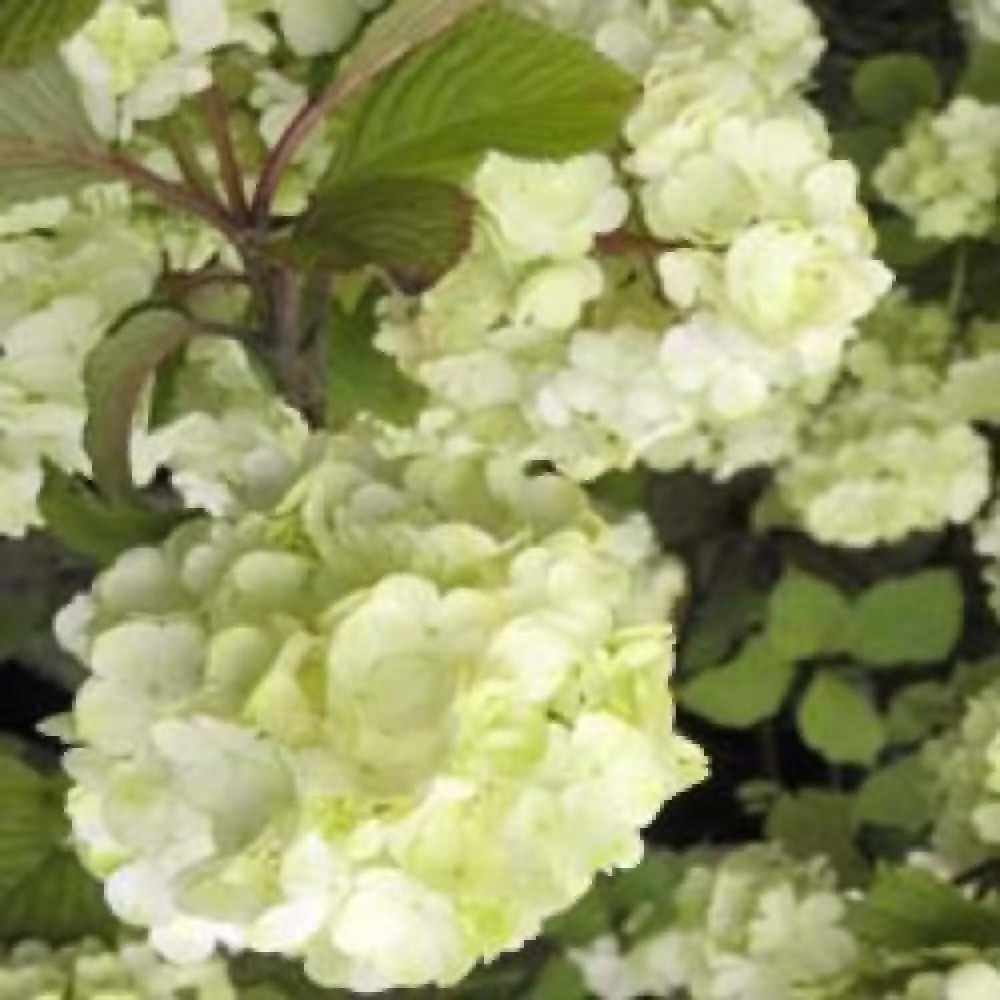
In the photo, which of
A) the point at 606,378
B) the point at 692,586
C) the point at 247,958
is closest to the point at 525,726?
the point at 606,378

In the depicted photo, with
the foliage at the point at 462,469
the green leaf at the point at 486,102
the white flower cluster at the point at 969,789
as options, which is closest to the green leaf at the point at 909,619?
the foliage at the point at 462,469

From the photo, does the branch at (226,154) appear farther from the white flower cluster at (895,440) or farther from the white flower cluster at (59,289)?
the white flower cluster at (895,440)

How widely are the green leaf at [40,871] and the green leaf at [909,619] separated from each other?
452 millimetres

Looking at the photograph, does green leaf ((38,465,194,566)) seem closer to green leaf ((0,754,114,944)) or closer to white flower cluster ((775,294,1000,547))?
green leaf ((0,754,114,944))

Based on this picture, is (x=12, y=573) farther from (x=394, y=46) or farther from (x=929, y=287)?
(x=394, y=46)

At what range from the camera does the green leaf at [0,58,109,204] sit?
2.76 feet

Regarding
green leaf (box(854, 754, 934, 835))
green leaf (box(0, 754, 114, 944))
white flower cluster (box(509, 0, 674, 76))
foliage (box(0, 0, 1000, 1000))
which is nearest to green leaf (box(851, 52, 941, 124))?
foliage (box(0, 0, 1000, 1000))

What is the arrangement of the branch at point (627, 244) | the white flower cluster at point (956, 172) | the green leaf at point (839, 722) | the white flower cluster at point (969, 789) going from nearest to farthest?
1. the branch at point (627, 244)
2. the white flower cluster at point (969, 789)
3. the white flower cluster at point (956, 172)
4. the green leaf at point (839, 722)

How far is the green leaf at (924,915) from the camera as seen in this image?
109 cm

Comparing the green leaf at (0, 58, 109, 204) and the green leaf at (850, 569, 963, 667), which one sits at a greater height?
the green leaf at (0, 58, 109, 204)

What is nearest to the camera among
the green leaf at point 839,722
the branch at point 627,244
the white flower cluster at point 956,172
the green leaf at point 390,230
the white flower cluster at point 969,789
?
the green leaf at point 390,230

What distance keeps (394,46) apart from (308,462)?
0.40 feet

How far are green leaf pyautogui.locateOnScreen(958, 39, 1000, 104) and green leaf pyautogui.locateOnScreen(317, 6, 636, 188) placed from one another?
20.7 inches

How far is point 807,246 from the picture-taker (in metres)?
0.93
